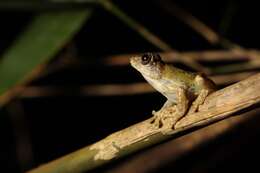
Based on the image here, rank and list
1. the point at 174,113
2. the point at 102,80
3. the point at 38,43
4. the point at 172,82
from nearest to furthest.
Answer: the point at 174,113
the point at 172,82
the point at 38,43
the point at 102,80

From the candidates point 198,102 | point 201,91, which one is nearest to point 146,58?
point 201,91

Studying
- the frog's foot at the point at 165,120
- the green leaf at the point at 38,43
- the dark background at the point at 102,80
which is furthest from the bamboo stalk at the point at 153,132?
the dark background at the point at 102,80

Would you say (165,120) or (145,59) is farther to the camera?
(145,59)

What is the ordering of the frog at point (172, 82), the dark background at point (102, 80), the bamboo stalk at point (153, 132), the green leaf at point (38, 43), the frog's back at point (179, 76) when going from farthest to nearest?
1. the dark background at point (102, 80)
2. the green leaf at point (38, 43)
3. the frog's back at point (179, 76)
4. the frog at point (172, 82)
5. the bamboo stalk at point (153, 132)

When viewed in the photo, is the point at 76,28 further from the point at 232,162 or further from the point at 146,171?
the point at 232,162

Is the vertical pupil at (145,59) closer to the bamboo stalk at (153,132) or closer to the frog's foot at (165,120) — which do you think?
the frog's foot at (165,120)

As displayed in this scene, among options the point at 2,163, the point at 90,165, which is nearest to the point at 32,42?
the point at 90,165

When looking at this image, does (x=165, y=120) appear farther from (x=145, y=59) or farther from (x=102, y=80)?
(x=102, y=80)
